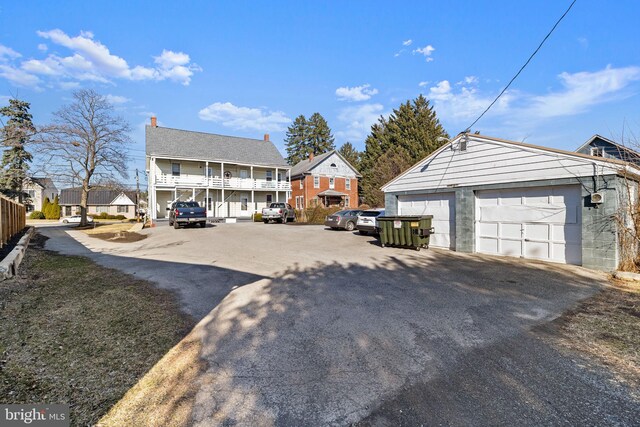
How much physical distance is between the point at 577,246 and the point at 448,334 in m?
7.01

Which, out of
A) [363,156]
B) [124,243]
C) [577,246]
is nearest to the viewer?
[577,246]

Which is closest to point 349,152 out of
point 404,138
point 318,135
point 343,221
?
point 318,135

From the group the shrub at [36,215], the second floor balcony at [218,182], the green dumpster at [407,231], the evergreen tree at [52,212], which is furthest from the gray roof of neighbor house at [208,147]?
the green dumpster at [407,231]

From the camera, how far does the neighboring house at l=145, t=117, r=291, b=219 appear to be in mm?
30219

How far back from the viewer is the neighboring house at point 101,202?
165 ft

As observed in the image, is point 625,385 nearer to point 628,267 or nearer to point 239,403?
point 239,403

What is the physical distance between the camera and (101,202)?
51875 mm

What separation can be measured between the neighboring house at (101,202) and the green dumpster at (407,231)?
164 feet

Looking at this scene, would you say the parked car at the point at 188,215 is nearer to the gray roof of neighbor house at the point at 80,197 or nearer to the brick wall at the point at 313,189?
the brick wall at the point at 313,189

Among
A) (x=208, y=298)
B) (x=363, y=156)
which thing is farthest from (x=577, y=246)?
(x=363, y=156)

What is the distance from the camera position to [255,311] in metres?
5.02

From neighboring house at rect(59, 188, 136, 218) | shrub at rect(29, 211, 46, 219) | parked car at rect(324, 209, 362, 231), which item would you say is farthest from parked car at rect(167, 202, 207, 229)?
neighboring house at rect(59, 188, 136, 218)

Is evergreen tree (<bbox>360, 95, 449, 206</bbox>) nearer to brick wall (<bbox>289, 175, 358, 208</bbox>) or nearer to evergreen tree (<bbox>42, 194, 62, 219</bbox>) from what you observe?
brick wall (<bbox>289, 175, 358, 208</bbox>)

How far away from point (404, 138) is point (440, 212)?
37.6m
